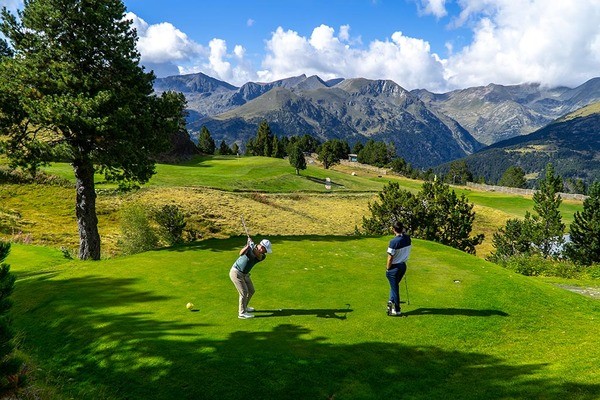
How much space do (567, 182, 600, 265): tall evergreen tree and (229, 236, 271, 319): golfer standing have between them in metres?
42.2

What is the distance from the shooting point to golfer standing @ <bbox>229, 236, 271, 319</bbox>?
13.5 meters

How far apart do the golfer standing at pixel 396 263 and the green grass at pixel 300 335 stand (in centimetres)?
65

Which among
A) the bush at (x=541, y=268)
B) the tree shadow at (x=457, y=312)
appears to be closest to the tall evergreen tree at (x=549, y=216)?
the bush at (x=541, y=268)

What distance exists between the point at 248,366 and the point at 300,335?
2.46 meters

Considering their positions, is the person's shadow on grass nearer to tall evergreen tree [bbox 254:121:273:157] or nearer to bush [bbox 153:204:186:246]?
bush [bbox 153:204:186:246]

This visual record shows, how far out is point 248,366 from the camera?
1011 cm

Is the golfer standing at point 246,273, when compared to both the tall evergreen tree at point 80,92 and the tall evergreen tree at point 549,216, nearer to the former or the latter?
the tall evergreen tree at point 80,92

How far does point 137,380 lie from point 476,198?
132m

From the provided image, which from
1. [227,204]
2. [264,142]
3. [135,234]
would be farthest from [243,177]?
[264,142]

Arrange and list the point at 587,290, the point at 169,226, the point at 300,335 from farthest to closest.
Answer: the point at 169,226, the point at 587,290, the point at 300,335

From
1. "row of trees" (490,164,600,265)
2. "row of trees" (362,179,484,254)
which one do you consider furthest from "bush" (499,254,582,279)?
"row of trees" (362,179,484,254)

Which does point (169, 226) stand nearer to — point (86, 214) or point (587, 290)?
point (86, 214)

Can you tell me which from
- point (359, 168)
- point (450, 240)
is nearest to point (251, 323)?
point (450, 240)

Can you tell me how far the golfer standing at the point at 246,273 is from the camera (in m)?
13.5
